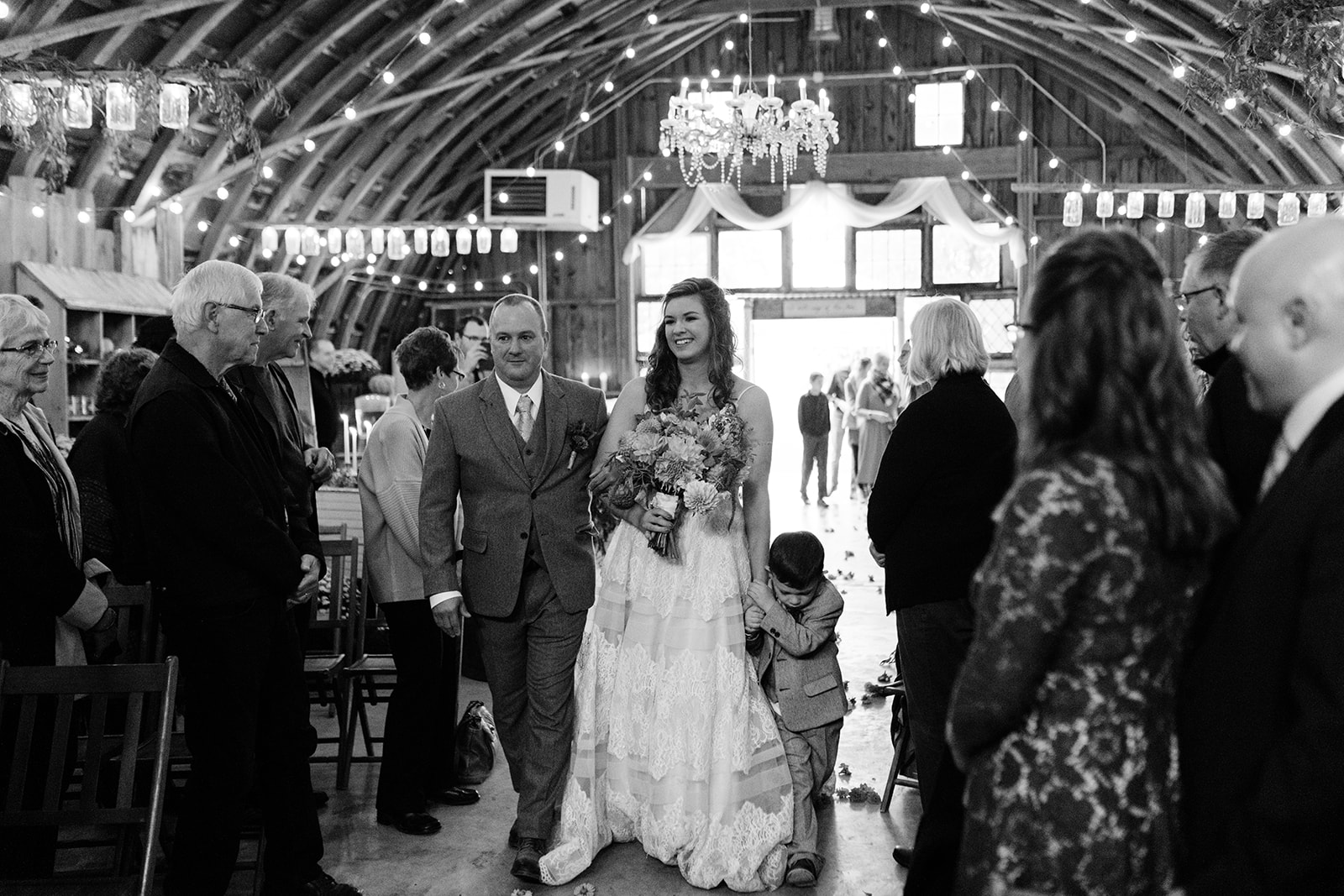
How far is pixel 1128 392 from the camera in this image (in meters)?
1.67

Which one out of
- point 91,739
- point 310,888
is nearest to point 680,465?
point 310,888

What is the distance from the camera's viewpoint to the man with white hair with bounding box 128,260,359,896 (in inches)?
122

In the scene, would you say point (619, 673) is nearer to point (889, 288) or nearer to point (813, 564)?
point (813, 564)

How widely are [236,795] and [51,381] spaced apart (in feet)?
23.7

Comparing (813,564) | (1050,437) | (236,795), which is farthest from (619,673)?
(1050,437)

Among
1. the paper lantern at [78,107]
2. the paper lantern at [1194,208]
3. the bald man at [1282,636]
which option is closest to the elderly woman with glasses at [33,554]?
the bald man at [1282,636]

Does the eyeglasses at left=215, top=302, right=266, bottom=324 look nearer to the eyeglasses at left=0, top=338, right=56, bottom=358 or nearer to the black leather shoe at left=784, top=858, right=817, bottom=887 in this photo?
→ the eyeglasses at left=0, top=338, right=56, bottom=358

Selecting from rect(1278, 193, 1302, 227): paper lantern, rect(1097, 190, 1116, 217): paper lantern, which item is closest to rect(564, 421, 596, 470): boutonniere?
rect(1278, 193, 1302, 227): paper lantern

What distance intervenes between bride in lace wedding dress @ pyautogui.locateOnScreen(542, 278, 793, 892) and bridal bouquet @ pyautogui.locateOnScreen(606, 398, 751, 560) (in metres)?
0.05

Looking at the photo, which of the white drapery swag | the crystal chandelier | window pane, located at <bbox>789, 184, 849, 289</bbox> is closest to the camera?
the crystal chandelier

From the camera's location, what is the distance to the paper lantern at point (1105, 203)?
13.9m

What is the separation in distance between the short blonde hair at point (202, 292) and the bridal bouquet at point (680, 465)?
119 cm

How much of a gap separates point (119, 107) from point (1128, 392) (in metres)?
7.42

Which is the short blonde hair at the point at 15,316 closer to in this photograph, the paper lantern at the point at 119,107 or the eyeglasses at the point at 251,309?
the eyeglasses at the point at 251,309
